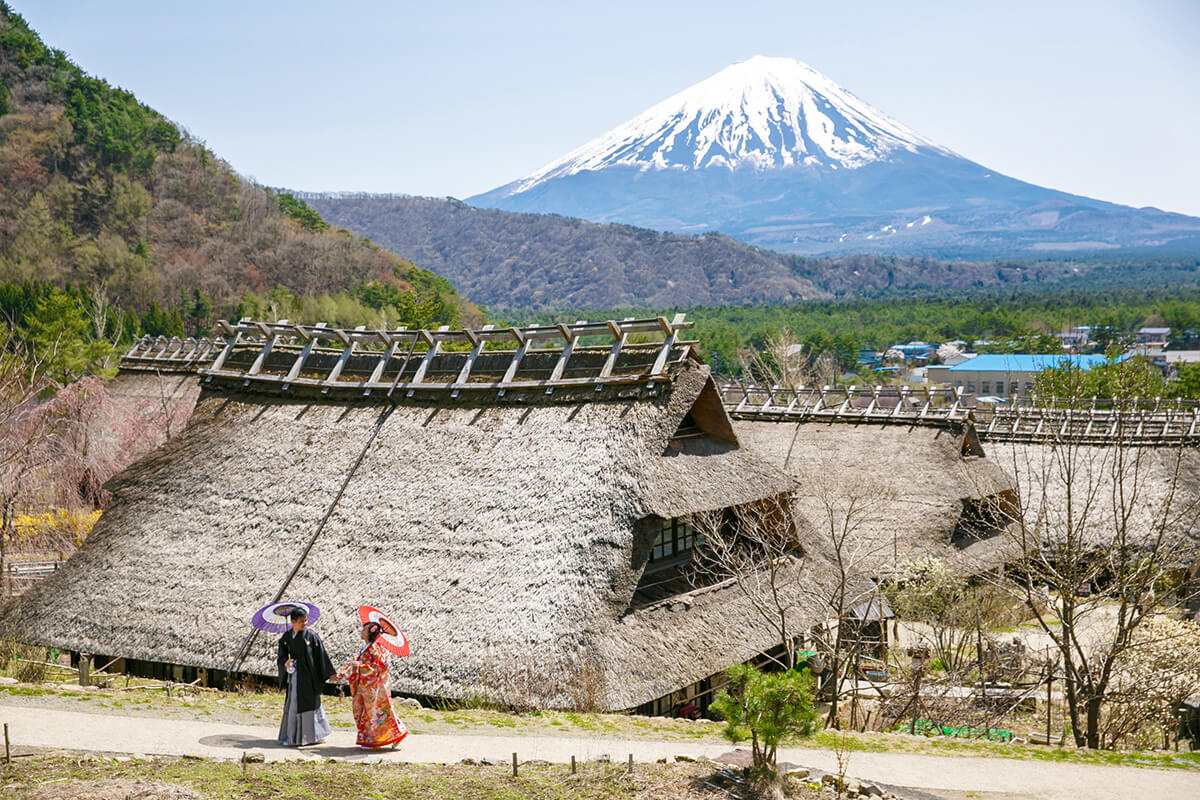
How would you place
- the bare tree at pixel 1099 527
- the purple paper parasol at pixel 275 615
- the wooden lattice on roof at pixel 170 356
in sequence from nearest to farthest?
the purple paper parasol at pixel 275 615 → the bare tree at pixel 1099 527 → the wooden lattice on roof at pixel 170 356

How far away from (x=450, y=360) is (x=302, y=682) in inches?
317

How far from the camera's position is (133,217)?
8812cm

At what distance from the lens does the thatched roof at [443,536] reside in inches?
463

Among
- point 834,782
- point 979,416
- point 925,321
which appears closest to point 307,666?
point 834,782

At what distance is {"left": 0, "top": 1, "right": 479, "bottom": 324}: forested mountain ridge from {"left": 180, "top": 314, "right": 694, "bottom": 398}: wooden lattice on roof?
57176 mm

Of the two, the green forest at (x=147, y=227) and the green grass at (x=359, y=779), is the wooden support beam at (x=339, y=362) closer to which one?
the green grass at (x=359, y=779)

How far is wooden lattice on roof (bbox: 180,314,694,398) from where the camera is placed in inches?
579

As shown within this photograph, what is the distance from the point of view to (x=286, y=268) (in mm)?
90875

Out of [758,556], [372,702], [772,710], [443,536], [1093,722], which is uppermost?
[443,536]

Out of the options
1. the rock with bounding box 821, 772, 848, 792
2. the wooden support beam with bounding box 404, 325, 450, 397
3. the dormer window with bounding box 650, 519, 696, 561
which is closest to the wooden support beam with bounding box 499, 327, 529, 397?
the wooden support beam with bounding box 404, 325, 450, 397

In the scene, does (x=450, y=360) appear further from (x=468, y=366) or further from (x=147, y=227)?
(x=147, y=227)

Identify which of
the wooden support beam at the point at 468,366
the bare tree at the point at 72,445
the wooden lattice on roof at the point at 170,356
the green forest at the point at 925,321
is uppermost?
the green forest at the point at 925,321

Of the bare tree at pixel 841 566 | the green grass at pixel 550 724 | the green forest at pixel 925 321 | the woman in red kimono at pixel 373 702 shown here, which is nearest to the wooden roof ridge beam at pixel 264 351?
the green grass at pixel 550 724

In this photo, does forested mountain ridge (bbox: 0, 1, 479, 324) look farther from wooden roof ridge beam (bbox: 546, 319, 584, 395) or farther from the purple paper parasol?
the purple paper parasol
